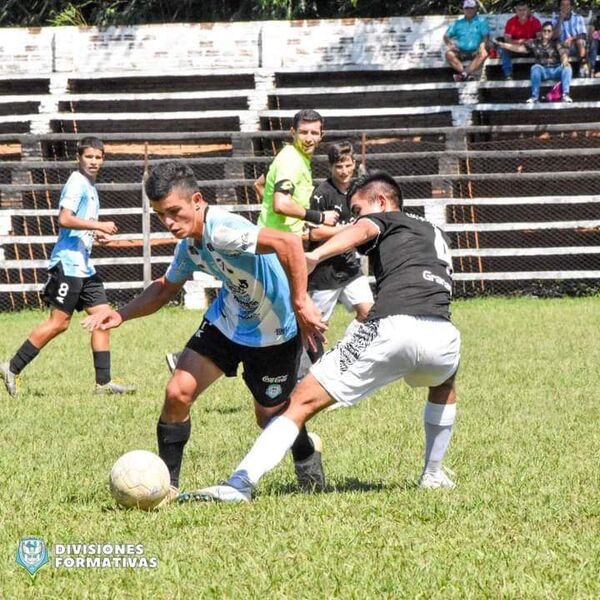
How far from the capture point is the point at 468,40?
2205cm

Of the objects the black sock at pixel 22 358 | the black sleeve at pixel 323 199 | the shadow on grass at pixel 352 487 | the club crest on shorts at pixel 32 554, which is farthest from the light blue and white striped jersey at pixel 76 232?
the club crest on shorts at pixel 32 554

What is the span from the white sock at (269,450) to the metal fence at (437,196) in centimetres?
1410

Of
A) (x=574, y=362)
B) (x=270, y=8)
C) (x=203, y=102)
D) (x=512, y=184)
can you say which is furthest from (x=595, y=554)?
(x=270, y=8)

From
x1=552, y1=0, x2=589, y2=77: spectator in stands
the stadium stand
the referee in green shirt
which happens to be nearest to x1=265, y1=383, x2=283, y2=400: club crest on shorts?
the referee in green shirt

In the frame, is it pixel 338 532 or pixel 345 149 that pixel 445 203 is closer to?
pixel 345 149

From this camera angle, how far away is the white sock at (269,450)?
6.27 m

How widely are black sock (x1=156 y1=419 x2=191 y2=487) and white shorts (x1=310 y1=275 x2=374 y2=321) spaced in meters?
4.43

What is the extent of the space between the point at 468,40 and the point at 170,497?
54.7ft

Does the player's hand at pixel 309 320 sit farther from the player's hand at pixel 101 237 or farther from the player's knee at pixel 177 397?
the player's hand at pixel 101 237

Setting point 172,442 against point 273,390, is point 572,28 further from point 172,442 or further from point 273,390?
point 172,442

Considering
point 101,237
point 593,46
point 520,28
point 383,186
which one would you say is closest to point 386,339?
point 383,186

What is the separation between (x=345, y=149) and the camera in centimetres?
1132

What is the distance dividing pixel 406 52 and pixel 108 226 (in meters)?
12.9

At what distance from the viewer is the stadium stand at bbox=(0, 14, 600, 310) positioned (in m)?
21.2
